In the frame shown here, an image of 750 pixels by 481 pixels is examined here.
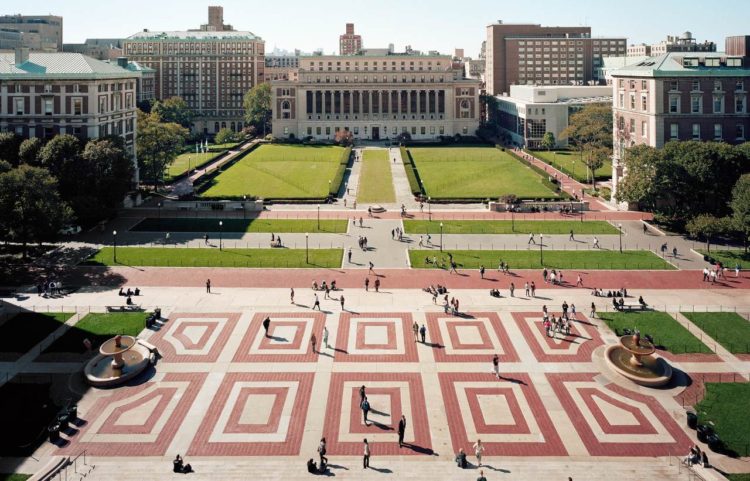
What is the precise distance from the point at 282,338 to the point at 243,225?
141 ft

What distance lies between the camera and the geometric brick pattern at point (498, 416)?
39500 millimetres

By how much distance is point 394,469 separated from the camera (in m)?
37.0

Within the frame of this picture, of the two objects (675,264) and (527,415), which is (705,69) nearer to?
(675,264)

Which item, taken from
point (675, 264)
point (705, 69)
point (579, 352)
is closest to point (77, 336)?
point (579, 352)

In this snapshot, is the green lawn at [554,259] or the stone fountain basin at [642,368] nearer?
the stone fountain basin at [642,368]

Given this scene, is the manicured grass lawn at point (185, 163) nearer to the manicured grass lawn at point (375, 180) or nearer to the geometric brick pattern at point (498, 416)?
the manicured grass lawn at point (375, 180)

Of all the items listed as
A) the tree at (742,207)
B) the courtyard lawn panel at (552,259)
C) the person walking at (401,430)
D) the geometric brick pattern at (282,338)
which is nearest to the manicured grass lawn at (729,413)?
the person walking at (401,430)

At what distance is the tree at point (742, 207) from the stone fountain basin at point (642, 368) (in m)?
33.7

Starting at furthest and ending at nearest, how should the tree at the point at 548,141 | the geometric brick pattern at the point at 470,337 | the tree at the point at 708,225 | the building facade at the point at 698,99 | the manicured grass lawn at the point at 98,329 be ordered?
the tree at the point at 548,141 < the building facade at the point at 698,99 < the tree at the point at 708,225 < the manicured grass lawn at the point at 98,329 < the geometric brick pattern at the point at 470,337

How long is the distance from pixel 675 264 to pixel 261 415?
53.5 meters

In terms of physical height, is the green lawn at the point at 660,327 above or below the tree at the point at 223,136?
below

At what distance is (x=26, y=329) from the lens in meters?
56.0

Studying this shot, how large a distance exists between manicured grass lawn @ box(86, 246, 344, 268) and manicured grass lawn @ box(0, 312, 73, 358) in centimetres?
1698

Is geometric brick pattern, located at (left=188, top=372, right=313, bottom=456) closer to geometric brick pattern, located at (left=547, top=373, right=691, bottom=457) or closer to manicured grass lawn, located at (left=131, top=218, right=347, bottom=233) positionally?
geometric brick pattern, located at (left=547, top=373, right=691, bottom=457)
